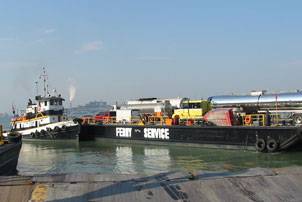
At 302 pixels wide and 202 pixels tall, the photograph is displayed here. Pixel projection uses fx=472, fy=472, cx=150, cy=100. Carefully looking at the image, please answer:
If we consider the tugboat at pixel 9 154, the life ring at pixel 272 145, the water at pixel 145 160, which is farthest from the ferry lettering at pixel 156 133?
the tugboat at pixel 9 154

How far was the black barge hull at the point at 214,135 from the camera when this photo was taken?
2656 centimetres

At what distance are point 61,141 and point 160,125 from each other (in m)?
10.6

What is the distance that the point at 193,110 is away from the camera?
36781 millimetres

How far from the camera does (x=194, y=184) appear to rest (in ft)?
28.8

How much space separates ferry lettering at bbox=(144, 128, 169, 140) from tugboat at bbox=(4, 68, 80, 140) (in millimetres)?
7640

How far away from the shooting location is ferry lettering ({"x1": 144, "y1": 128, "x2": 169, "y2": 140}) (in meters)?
33.9

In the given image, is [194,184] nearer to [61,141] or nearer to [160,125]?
[160,125]

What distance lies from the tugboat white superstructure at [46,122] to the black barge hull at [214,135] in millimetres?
1658

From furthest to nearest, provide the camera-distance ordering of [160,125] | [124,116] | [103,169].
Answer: [124,116] < [160,125] < [103,169]

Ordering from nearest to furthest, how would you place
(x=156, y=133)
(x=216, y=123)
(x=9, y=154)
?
(x=9, y=154)
(x=216, y=123)
(x=156, y=133)

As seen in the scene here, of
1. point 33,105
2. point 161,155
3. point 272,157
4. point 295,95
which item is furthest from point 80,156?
point 33,105

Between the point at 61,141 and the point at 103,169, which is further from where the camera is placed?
the point at 61,141

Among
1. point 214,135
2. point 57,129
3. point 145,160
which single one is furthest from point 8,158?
point 57,129

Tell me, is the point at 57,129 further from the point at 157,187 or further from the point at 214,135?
the point at 157,187
